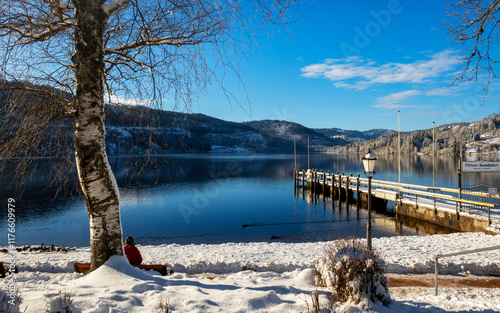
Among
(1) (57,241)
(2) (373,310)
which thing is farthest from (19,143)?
(1) (57,241)

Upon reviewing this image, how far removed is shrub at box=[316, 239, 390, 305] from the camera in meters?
3.74

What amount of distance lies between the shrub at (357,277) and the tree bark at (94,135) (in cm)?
350

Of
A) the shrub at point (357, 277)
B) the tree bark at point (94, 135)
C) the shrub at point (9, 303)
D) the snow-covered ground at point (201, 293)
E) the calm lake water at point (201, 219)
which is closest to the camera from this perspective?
the shrub at point (9, 303)

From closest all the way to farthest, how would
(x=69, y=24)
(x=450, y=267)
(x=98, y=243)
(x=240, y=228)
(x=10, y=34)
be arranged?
(x=10, y=34)
(x=69, y=24)
(x=98, y=243)
(x=450, y=267)
(x=240, y=228)

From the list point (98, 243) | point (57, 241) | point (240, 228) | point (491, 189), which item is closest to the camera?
point (98, 243)

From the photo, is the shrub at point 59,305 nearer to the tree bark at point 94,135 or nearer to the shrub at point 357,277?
the tree bark at point 94,135

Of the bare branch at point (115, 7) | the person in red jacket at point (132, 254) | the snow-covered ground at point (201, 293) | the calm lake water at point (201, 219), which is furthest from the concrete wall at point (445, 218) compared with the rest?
the bare branch at point (115, 7)

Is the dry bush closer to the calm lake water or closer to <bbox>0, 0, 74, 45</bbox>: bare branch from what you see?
<bbox>0, 0, 74, 45</bbox>: bare branch

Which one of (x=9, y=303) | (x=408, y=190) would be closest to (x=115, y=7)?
(x=9, y=303)

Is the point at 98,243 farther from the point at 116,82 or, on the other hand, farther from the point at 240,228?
the point at 240,228

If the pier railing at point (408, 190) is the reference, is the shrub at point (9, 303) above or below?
above

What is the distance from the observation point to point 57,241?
52.6 ft

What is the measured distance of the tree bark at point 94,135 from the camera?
173 inches

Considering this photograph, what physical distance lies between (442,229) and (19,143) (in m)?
19.3
